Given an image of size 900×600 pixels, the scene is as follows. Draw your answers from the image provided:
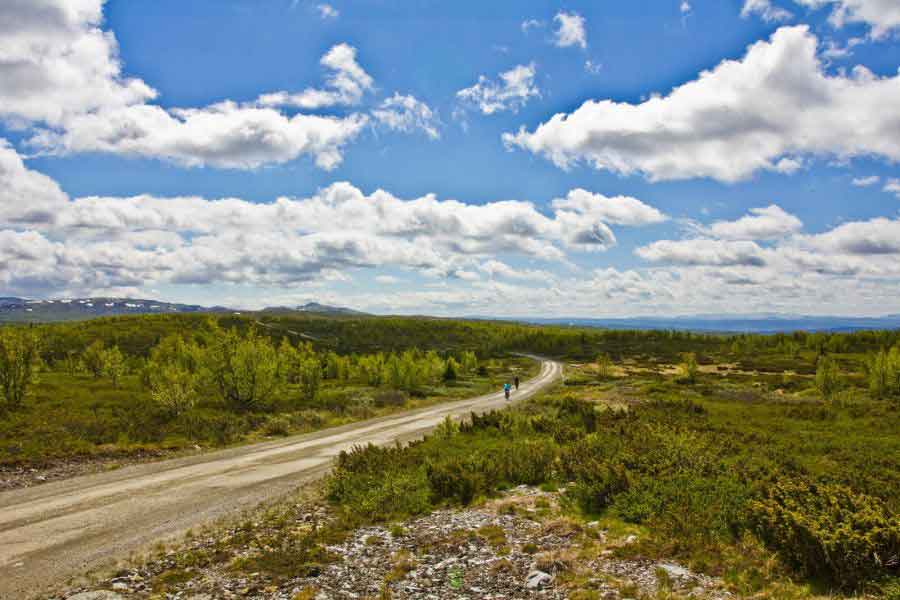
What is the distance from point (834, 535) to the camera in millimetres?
10359

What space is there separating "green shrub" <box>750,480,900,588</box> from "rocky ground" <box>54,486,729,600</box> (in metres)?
2.22

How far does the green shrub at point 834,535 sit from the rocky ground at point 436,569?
222 cm

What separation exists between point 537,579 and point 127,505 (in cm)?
1679

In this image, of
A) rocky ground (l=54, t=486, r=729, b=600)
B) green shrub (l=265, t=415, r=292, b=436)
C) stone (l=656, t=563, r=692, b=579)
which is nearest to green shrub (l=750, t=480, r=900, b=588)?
rocky ground (l=54, t=486, r=729, b=600)

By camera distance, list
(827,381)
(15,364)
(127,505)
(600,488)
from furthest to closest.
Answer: (827,381)
(15,364)
(127,505)
(600,488)

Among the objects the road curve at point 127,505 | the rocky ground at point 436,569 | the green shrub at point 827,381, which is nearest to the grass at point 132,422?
the road curve at point 127,505

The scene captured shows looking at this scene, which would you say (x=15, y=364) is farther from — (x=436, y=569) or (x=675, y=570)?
(x=675, y=570)

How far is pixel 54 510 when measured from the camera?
61.5 feet

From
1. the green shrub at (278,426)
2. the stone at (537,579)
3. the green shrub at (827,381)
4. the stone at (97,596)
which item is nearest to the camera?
the stone at (537,579)

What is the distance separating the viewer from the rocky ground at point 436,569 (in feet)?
36.9

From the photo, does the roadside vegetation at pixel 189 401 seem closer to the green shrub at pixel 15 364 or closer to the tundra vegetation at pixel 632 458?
the green shrub at pixel 15 364

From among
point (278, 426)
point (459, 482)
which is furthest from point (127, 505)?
point (278, 426)

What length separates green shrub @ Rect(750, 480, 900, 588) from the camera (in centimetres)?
1011

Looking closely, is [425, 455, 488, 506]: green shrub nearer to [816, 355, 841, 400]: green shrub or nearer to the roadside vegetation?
the roadside vegetation
